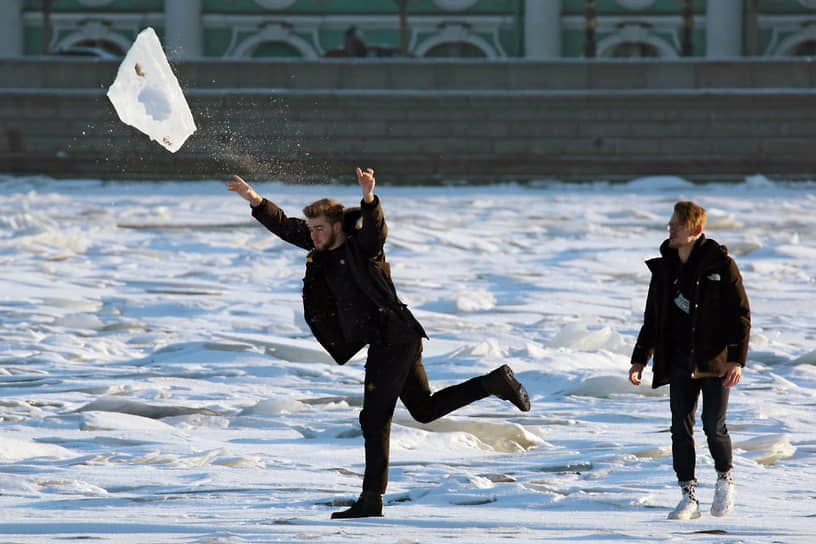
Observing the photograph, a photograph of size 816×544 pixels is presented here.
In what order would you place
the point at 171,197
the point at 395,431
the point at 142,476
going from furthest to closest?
the point at 171,197 < the point at 395,431 < the point at 142,476

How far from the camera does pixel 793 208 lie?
61.5ft

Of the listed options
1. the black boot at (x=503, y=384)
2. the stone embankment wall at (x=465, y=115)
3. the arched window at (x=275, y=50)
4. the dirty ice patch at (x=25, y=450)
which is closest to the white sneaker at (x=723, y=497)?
the black boot at (x=503, y=384)

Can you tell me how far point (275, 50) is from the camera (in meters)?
36.1

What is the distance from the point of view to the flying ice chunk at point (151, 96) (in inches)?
212

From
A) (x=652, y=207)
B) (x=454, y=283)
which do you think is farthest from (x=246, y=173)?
(x=454, y=283)

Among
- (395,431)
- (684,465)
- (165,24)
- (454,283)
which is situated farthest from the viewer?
(165,24)

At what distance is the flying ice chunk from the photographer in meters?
5.39

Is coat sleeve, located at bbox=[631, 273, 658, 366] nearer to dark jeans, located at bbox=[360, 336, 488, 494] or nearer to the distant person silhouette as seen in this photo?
dark jeans, located at bbox=[360, 336, 488, 494]

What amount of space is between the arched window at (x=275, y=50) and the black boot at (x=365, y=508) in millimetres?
32124

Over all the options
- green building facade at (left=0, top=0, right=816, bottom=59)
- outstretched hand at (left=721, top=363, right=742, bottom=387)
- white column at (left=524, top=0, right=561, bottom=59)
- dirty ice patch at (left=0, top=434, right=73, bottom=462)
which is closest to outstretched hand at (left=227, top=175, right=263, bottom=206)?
dirty ice patch at (left=0, top=434, right=73, bottom=462)

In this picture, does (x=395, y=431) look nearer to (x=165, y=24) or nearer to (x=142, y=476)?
(x=142, y=476)

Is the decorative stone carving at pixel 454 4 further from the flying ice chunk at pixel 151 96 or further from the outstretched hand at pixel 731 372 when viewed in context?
the outstretched hand at pixel 731 372

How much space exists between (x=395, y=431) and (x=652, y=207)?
14.0m

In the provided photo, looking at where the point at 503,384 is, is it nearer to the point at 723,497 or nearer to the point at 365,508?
the point at 365,508
